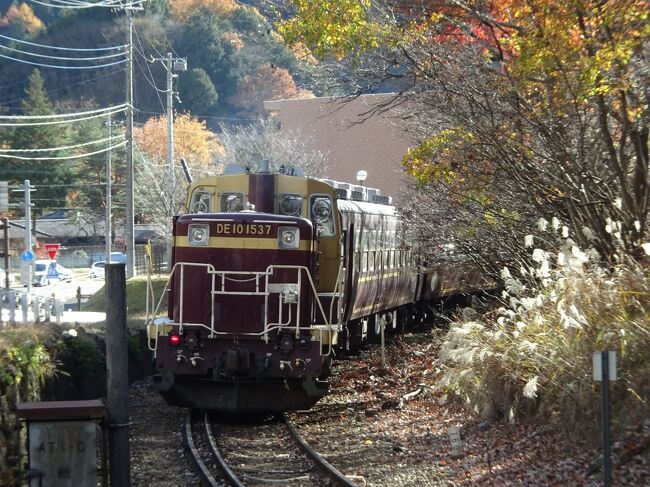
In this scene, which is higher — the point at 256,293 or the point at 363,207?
the point at 363,207

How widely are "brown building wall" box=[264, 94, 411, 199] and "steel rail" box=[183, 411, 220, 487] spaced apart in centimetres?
2729

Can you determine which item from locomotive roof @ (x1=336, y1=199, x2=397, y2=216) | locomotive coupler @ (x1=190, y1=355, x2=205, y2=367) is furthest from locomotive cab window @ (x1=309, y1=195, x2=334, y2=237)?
locomotive coupler @ (x1=190, y1=355, x2=205, y2=367)

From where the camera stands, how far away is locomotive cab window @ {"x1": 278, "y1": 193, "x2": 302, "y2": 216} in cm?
1386

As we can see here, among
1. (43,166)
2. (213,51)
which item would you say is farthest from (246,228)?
(213,51)

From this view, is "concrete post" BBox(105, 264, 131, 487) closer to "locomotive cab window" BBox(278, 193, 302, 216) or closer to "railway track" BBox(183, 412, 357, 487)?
"railway track" BBox(183, 412, 357, 487)

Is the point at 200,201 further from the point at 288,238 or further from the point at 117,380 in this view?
the point at 117,380

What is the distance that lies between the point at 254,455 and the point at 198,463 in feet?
3.79

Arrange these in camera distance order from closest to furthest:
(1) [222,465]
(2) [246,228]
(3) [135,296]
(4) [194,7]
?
(1) [222,465] → (2) [246,228] → (3) [135,296] → (4) [194,7]

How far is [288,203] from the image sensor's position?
Result: 1388cm

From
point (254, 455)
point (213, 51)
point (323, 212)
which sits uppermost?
point (213, 51)

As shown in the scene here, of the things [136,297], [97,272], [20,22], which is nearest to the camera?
[136,297]

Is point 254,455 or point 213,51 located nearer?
point 254,455

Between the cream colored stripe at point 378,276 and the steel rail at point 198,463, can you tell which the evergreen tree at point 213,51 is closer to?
the cream colored stripe at point 378,276

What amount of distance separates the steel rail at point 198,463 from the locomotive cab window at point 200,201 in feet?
10.7
